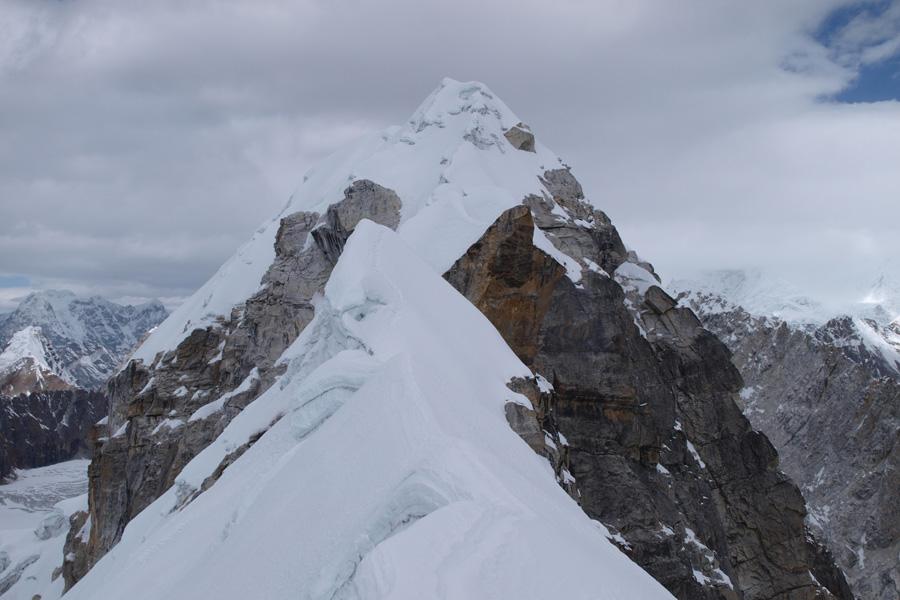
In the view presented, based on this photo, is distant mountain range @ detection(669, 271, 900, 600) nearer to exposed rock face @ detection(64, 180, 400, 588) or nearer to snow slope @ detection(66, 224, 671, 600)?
exposed rock face @ detection(64, 180, 400, 588)

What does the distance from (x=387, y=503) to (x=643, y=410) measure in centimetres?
3348

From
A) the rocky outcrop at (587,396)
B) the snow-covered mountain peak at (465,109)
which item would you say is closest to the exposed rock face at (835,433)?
the rocky outcrop at (587,396)

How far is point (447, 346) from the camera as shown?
666 inches

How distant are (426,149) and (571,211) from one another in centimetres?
923

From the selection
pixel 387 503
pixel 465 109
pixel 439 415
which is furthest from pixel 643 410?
pixel 387 503

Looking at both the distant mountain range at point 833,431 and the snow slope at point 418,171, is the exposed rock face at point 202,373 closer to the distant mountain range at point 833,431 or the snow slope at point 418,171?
the snow slope at point 418,171

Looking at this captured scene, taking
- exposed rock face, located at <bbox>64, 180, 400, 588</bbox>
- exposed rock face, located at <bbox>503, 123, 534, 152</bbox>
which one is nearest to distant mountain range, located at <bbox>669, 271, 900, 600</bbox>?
exposed rock face, located at <bbox>503, 123, 534, 152</bbox>

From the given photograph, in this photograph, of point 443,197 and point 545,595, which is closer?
point 545,595

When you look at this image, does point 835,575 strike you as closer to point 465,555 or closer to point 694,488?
point 694,488

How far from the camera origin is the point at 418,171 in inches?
1661

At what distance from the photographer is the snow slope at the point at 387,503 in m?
7.02

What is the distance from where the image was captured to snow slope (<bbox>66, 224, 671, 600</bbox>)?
702cm

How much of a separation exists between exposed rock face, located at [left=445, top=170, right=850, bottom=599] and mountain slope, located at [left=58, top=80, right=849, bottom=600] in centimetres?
14

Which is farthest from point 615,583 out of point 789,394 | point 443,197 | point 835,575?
point 789,394
